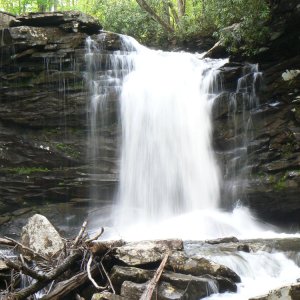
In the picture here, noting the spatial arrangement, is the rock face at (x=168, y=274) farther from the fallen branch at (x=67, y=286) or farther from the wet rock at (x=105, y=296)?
the fallen branch at (x=67, y=286)

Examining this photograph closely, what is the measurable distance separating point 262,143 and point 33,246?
25.2 ft

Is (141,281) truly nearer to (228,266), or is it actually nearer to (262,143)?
(228,266)

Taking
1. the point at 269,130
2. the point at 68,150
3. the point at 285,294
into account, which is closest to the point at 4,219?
the point at 68,150

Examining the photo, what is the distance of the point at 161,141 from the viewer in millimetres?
13484

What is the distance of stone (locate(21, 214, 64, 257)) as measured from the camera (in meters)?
7.46

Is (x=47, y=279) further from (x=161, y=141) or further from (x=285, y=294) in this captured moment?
(x=161, y=141)

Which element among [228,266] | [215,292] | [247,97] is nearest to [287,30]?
[247,97]

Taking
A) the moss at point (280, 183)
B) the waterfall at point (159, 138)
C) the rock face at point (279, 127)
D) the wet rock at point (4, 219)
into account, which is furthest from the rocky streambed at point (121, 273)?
the wet rock at point (4, 219)

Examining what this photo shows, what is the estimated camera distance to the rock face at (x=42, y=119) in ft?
43.1

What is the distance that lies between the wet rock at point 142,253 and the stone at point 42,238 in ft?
5.12

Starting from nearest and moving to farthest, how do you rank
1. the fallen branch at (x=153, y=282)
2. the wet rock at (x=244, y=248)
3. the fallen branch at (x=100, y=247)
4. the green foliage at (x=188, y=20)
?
the fallen branch at (x=153, y=282)
the fallen branch at (x=100, y=247)
the wet rock at (x=244, y=248)
the green foliage at (x=188, y=20)

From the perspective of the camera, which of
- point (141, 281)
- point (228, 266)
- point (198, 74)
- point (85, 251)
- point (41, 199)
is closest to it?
point (141, 281)

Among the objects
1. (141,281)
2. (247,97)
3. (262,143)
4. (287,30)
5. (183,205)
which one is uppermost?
(287,30)

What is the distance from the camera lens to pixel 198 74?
14.2 meters
